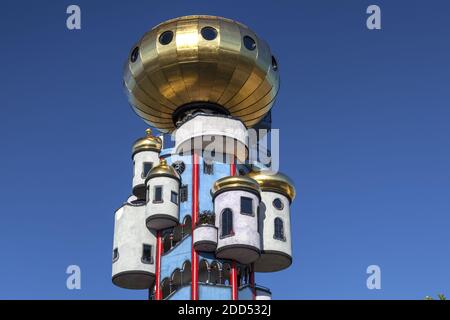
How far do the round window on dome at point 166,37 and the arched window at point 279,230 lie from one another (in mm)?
7573

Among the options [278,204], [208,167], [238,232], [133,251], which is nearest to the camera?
[238,232]

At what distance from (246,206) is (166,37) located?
23.7ft

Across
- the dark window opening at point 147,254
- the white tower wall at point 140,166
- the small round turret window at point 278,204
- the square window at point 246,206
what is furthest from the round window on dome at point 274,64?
the dark window opening at point 147,254

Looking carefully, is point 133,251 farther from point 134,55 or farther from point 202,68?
point 134,55

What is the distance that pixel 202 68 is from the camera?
29531 millimetres

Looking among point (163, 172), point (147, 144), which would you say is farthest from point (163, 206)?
point (147, 144)

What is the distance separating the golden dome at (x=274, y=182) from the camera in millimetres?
29875

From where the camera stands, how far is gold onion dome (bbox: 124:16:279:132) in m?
29.6

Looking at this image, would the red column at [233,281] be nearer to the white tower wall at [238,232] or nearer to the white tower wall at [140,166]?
the white tower wall at [238,232]
